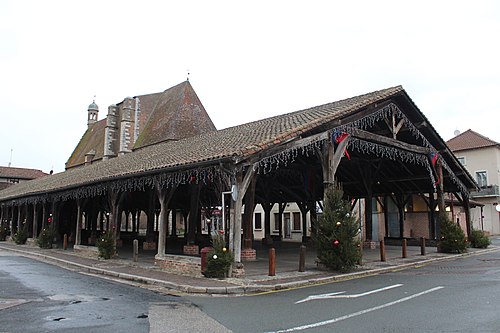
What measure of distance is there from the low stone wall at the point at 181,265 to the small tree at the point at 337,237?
3543 millimetres

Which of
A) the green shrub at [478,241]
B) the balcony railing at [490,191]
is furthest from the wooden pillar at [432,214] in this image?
the balcony railing at [490,191]

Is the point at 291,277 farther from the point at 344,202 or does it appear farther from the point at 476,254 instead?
the point at 476,254

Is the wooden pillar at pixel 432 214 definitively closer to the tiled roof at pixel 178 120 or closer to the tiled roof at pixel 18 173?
the tiled roof at pixel 178 120

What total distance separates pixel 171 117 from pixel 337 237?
2911cm

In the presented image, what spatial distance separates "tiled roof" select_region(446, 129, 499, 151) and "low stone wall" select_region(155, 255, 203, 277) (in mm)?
34709

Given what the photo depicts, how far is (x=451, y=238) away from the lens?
17.9m

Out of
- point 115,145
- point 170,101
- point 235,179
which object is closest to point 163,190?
point 235,179

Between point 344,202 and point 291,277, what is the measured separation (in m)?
2.93

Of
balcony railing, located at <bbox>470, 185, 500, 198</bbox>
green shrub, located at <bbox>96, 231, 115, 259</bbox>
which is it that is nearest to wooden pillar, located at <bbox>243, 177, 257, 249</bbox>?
green shrub, located at <bbox>96, 231, 115, 259</bbox>

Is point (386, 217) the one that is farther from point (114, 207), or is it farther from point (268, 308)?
point (268, 308)

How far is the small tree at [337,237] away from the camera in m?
11.7

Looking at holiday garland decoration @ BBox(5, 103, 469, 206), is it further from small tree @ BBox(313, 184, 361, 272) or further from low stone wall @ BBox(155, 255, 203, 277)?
low stone wall @ BBox(155, 255, 203, 277)

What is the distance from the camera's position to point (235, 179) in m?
10.5

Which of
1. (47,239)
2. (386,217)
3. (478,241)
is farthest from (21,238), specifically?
(478,241)
